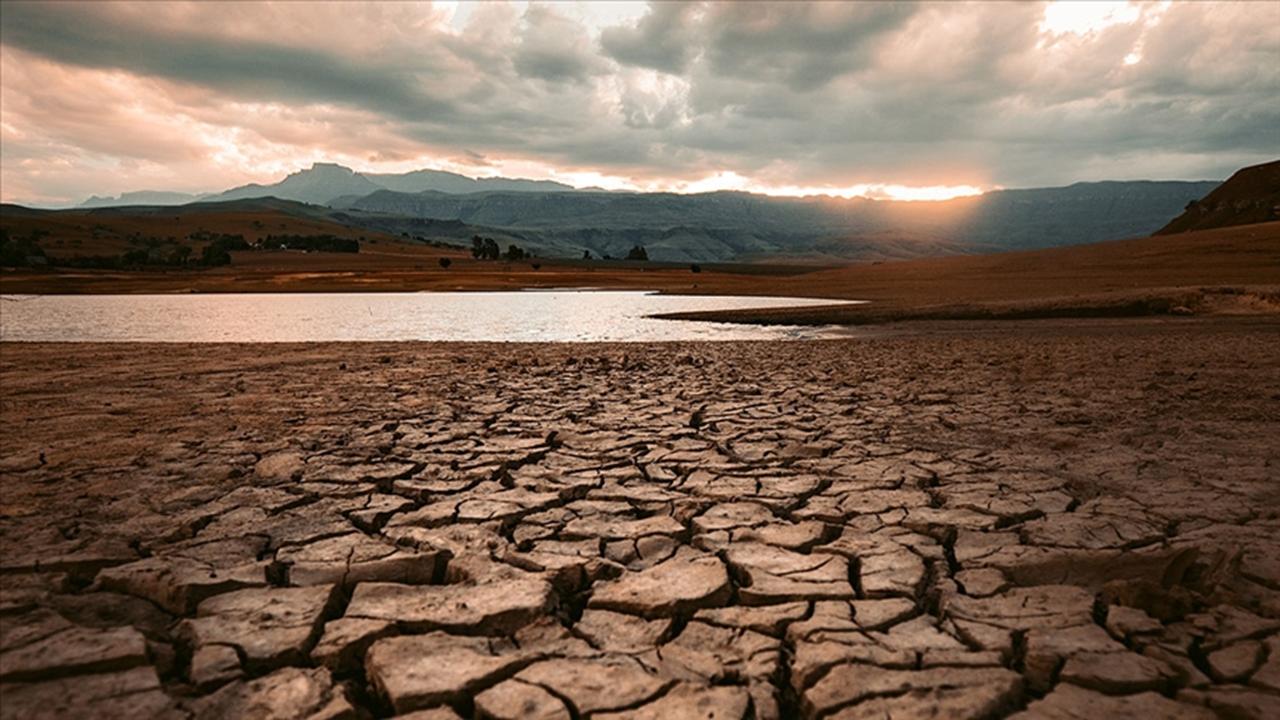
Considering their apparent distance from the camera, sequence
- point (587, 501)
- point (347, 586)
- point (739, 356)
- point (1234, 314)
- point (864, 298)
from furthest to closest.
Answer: point (864, 298) → point (1234, 314) → point (739, 356) → point (587, 501) → point (347, 586)

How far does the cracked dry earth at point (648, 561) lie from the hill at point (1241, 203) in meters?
66.5

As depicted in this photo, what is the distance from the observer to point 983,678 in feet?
6.34

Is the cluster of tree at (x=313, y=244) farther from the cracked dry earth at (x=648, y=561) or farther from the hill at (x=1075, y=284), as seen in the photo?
the cracked dry earth at (x=648, y=561)

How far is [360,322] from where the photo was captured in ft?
66.5

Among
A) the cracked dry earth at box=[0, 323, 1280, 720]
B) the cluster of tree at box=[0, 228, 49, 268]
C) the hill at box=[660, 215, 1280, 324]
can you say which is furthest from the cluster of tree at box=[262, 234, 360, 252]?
the cracked dry earth at box=[0, 323, 1280, 720]

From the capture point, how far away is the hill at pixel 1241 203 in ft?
179

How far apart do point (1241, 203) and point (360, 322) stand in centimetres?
7198

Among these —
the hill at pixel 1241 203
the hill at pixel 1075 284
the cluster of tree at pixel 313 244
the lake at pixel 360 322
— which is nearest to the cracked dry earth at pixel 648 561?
the lake at pixel 360 322

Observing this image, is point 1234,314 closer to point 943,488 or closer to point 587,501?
point 943,488

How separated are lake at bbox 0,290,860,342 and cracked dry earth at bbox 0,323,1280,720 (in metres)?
9.53

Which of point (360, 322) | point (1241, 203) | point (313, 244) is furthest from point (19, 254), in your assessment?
point (1241, 203)

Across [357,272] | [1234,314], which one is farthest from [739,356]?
[357,272]

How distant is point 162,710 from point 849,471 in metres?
3.44

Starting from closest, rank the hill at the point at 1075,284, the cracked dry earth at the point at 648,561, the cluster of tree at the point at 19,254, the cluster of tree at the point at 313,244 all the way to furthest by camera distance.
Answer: the cracked dry earth at the point at 648,561 → the hill at the point at 1075,284 → the cluster of tree at the point at 19,254 → the cluster of tree at the point at 313,244
